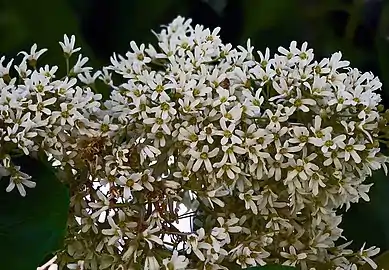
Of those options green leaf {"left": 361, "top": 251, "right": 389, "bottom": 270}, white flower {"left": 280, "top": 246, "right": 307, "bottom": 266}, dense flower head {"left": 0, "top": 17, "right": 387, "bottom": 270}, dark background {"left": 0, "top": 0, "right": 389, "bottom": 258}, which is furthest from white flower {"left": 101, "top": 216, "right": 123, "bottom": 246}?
dark background {"left": 0, "top": 0, "right": 389, "bottom": 258}

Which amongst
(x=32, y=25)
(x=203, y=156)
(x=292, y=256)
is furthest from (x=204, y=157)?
(x=32, y=25)

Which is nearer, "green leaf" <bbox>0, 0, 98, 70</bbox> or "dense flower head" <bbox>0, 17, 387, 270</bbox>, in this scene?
"dense flower head" <bbox>0, 17, 387, 270</bbox>

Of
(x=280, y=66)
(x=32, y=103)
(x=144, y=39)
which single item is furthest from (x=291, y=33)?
(x=32, y=103)

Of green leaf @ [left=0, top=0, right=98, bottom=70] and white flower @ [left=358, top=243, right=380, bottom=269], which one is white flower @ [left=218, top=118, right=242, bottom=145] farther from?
green leaf @ [left=0, top=0, right=98, bottom=70]

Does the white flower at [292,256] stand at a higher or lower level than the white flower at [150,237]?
lower

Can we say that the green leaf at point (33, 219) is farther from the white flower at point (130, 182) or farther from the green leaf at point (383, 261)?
the green leaf at point (383, 261)

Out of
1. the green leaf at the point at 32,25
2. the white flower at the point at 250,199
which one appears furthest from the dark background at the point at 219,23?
the white flower at the point at 250,199

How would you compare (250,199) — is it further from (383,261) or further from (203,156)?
(383,261)
